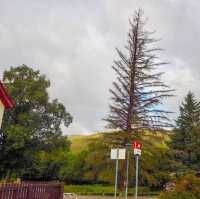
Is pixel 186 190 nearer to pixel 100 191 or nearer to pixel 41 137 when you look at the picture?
pixel 100 191

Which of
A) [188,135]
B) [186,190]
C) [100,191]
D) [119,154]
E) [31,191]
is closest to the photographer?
[31,191]

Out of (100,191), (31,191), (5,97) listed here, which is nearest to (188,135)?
(100,191)

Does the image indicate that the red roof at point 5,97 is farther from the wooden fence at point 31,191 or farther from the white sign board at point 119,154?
the white sign board at point 119,154

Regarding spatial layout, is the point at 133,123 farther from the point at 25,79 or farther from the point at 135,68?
the point at 25,79

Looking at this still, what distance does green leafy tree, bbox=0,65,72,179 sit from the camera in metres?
42.7

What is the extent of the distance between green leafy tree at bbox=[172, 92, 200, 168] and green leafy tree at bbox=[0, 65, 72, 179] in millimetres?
14393

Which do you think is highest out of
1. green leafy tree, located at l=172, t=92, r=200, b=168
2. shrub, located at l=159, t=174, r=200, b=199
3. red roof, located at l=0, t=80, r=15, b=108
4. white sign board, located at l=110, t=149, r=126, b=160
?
green leafy tree, located at l=172, t=92, r=200, b=168

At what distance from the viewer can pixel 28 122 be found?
43781 mm

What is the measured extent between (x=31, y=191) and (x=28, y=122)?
31.2m

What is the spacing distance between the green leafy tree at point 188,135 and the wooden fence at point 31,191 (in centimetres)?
3174

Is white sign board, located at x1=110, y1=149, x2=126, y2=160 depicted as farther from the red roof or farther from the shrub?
the red roof

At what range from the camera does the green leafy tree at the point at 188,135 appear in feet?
152

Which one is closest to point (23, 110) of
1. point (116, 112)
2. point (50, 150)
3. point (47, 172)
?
point (50, 150)

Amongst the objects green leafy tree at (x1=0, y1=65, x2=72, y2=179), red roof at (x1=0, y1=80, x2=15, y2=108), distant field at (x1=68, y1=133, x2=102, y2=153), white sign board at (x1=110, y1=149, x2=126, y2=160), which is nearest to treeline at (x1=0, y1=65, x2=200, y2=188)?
green leafy tree at (x1=0, y1=65, x2=72, y2=179)
